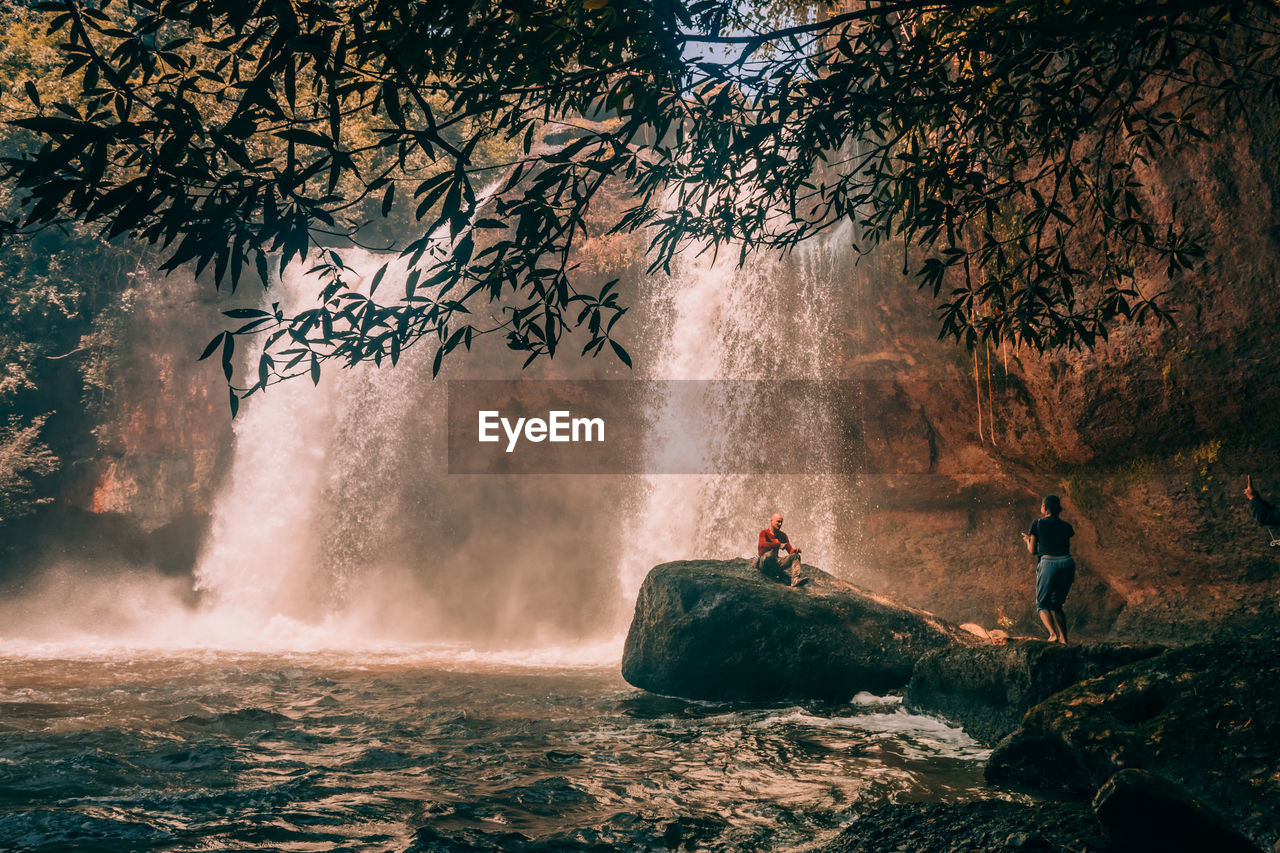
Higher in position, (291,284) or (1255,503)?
(291,284)

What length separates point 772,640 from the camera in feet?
28.6

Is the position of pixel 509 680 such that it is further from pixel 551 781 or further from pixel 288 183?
pixel 288 183

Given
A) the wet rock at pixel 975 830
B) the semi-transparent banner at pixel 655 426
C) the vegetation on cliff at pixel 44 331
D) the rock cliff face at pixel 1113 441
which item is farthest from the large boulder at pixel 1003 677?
the vegetation on cliff at pixel 44 331

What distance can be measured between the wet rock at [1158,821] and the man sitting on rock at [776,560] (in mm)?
6797

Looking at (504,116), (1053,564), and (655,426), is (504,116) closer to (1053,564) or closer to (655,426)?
(1053,564)

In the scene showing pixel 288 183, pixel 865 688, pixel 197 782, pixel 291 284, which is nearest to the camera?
pixel 288 183

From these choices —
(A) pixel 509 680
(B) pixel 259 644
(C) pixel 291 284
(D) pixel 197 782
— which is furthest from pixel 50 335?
(D) pixel 197 782

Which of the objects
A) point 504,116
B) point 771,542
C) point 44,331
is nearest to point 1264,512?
point 771,542

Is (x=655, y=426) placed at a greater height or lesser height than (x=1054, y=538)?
greater

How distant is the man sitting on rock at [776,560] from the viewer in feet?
33.2

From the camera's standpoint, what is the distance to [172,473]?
62.5 feet

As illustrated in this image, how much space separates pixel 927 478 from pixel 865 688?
5.15 meters

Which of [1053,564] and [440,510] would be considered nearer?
[1053,564]

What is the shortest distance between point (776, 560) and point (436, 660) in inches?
249
